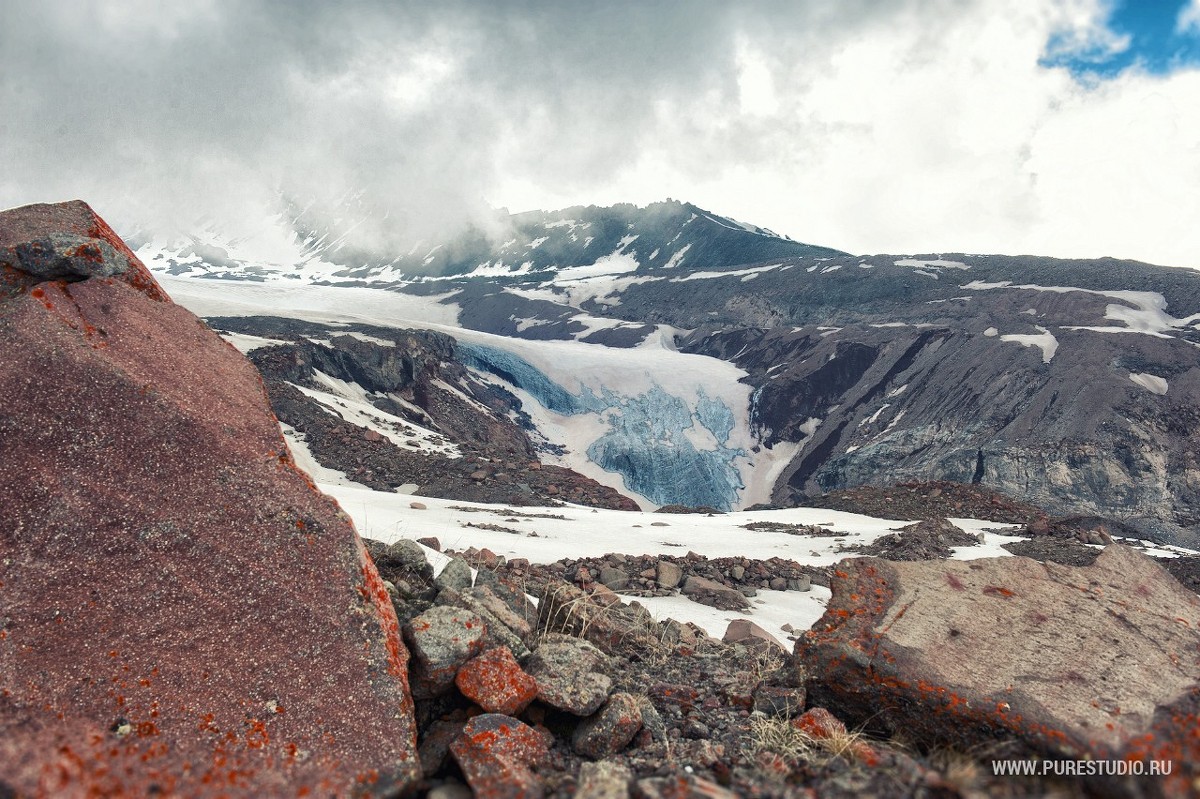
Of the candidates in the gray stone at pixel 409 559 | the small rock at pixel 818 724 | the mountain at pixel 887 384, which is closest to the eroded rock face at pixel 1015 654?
the small rock at pixel 818 724

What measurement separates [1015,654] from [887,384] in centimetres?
5489

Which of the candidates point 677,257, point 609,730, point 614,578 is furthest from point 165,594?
point 677,257

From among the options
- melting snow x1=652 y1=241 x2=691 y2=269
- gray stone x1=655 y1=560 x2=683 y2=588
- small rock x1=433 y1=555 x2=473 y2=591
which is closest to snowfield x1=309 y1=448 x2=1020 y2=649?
gray stone x1=655 y1=560 x2=683 y2=588

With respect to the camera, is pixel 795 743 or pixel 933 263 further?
pixel 933 263

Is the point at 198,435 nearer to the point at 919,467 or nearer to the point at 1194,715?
the point at 1194,715

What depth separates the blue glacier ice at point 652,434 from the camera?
4591cm

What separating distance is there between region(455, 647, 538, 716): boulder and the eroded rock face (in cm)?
188

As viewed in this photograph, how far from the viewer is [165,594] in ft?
10.3

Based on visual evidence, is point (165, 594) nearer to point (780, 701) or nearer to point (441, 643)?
point (441, 643)

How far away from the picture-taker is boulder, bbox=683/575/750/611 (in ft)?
34.2

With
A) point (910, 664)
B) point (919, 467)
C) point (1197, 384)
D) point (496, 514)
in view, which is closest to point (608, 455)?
point (919, 467)

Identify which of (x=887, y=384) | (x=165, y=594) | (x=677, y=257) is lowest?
(x=887, y=384)

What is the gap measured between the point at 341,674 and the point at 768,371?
2448 inches

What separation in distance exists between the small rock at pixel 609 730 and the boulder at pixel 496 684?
13.9 inches
